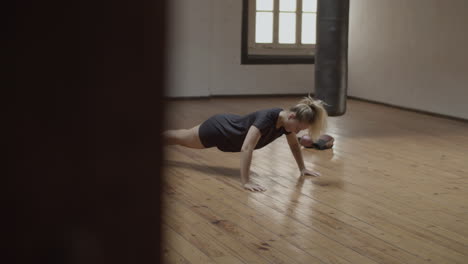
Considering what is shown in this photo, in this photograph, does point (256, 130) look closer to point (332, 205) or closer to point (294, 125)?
point (294, 125)

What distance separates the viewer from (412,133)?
6.31 m

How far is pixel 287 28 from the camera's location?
9.14 metres

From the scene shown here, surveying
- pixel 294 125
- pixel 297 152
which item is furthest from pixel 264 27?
pixel 294 125

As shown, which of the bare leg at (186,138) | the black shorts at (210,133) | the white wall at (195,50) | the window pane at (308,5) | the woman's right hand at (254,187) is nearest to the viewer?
the woman's right hand at (254,187)

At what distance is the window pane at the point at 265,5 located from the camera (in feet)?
29.4

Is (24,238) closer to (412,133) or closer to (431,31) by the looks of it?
(412,133)

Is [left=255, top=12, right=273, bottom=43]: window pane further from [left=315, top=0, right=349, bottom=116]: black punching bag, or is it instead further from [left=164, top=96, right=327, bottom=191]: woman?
[left=164, top=96, right=327, bottom=191]: woman

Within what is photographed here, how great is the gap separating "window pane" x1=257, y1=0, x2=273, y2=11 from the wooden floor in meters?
3.43

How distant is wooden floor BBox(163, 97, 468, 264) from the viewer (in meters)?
2.78

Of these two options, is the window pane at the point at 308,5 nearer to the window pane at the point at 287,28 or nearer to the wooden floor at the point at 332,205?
the window pane at the point at 287,28

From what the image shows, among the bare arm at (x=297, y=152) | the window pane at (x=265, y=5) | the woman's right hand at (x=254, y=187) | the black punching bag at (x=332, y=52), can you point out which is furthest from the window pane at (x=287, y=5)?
the woman's right hand at (x=254, y=187)

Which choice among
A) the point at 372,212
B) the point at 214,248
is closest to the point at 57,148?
the point at 214,248

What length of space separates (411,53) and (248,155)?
481cm

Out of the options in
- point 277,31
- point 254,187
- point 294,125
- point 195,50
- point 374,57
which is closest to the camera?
point 254,187
